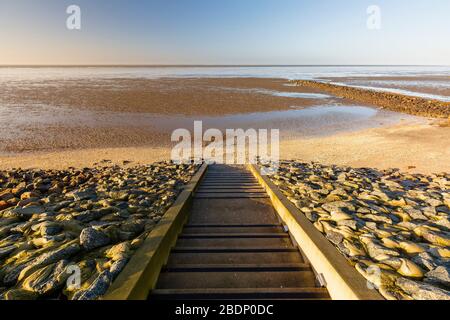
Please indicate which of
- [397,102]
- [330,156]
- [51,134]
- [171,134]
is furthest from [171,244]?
[397,102]

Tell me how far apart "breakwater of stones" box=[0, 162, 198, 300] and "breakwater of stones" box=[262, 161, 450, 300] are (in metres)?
2.61

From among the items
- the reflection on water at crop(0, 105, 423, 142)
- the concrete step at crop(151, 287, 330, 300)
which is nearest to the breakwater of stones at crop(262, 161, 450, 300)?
the concrete step at crop(151, 287, 330, 300)

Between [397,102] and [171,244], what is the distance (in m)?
33.7

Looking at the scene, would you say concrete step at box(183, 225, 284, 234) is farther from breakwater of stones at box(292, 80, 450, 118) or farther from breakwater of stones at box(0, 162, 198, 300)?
breakwater of stones at box(292, 80, 450, 118)

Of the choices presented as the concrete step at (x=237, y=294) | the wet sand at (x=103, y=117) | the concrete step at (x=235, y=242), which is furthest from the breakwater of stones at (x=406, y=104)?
the concrete step at (x=237, y=294)

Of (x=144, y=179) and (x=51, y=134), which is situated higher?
(x=51, y=134)

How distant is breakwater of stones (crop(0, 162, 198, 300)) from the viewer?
261cm

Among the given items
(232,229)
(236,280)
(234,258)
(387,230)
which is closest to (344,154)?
(387,230)

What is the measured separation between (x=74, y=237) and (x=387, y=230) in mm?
4444

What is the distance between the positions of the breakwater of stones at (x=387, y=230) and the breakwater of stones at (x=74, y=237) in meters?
2.61

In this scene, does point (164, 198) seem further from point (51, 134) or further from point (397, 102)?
point (397, 102)

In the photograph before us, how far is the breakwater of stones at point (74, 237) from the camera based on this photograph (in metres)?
2.61

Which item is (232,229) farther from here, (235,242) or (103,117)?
(103,117)

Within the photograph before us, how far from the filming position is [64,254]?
3100 millimetres
